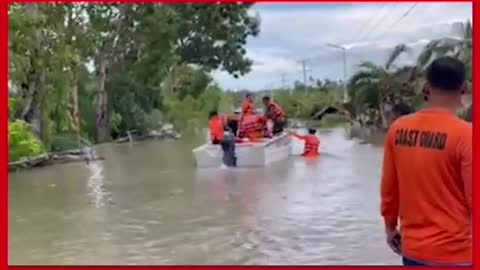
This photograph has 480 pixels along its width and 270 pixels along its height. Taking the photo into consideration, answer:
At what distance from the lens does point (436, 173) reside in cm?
357

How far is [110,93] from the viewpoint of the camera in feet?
121

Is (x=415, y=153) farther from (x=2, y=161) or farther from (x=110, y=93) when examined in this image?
(x=110, y=93)

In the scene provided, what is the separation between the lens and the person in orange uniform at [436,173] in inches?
138

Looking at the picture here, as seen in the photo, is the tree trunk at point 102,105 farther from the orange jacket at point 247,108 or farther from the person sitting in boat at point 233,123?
the orange jacket at point 247,108

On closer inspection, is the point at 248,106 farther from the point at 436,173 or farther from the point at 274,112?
the point at 436,173

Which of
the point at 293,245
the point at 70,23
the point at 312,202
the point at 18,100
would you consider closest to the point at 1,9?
the point at 293,245

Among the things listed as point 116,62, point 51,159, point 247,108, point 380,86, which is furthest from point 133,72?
point 247,108

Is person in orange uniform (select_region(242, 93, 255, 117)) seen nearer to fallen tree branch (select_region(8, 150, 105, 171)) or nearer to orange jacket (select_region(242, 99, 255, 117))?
orange jacket (select_region(242, 99, 255, 117))

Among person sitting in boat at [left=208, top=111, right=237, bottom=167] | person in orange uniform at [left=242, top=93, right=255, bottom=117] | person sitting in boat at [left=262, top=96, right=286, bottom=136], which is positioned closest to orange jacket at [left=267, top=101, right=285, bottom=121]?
person sitting in boat at [left=262, top=96, right=286, bottom=136]

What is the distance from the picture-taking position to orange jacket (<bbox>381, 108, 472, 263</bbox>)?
3.50 meters

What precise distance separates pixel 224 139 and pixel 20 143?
17.7 feet

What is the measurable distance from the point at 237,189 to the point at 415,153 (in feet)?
37.1

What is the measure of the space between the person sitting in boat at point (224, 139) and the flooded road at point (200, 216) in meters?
0.76

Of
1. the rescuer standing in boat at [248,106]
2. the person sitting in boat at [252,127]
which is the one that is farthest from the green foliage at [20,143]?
the rescuer standing in boat at [248,106]
